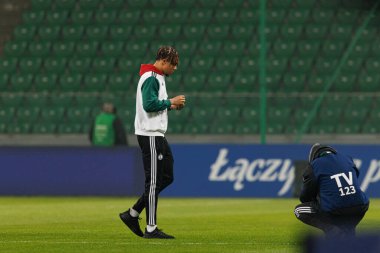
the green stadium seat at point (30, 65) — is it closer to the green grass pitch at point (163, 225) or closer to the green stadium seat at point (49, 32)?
the green stadium seat at point (49, 32)

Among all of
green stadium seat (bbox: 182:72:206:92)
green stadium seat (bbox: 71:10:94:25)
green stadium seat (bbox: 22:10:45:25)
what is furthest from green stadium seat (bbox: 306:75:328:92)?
green stadium seat (bbox: 22:10:45:25)

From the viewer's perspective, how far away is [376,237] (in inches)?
159

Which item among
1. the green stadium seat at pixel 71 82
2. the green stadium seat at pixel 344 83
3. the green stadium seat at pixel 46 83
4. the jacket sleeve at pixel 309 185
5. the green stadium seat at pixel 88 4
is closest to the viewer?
the jacket sleeve at pixel 309 185

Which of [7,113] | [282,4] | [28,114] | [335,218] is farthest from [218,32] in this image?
[335,218]

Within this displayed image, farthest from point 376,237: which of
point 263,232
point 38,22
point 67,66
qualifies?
point 38,22

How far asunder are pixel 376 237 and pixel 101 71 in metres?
22.4

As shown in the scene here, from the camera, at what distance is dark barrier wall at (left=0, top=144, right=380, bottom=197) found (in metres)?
20.2

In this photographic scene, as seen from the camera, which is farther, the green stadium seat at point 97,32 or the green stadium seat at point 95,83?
the green stadium seat at point 97,32

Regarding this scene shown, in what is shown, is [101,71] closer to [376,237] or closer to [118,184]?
[118,184]

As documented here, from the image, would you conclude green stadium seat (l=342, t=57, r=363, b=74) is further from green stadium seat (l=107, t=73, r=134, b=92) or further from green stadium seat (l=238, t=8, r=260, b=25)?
green stadium seat (l=107, t=73, r=134, b=92)

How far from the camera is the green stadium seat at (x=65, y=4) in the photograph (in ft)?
92.9

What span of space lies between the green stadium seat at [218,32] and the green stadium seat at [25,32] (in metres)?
4.91

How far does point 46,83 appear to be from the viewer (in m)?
26.1

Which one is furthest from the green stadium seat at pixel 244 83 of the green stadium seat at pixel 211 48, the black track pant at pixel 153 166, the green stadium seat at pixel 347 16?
the black track pant at pixel 153 166
